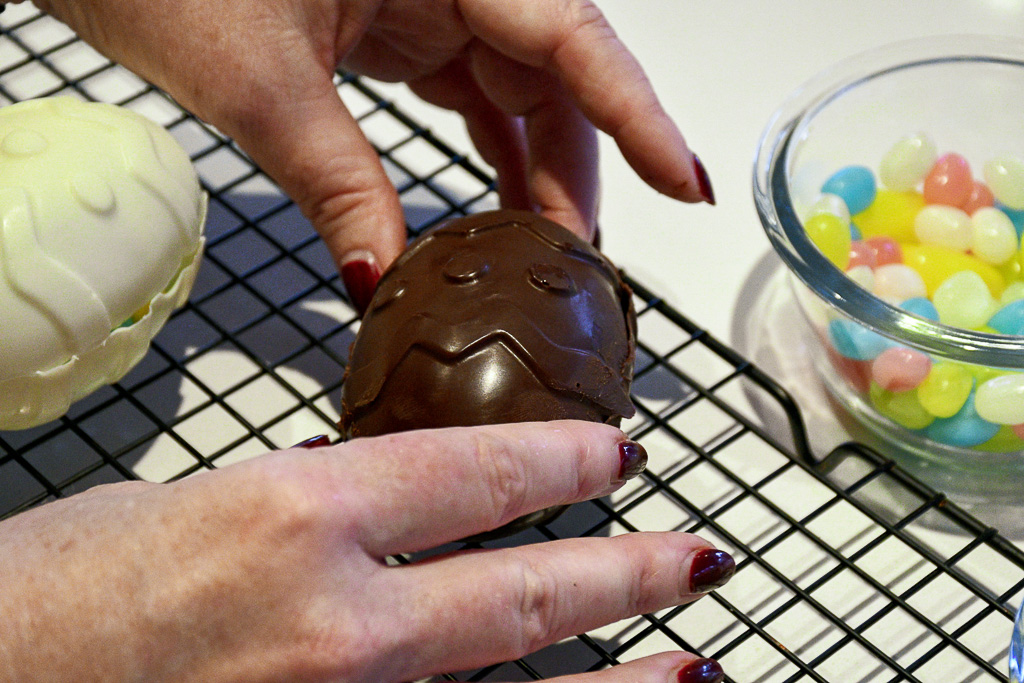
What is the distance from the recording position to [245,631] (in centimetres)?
53

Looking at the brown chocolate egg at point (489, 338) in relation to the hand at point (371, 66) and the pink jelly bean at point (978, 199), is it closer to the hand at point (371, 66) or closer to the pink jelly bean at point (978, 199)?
the hand at point (371, 66)

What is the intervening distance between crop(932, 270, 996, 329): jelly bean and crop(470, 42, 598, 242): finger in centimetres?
31

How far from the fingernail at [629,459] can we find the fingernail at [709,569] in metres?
0.06

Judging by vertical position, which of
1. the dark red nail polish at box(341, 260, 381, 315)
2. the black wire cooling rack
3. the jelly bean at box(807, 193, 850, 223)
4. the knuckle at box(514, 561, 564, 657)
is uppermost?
the jelly bean at box(807, 193, 850, 223)

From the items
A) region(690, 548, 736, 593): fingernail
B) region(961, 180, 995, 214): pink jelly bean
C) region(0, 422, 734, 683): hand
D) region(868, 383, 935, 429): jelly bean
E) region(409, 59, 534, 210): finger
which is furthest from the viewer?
region(409, 59, 534, 210): finger

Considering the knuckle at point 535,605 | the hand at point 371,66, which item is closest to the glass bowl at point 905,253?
the hand at point 371,66

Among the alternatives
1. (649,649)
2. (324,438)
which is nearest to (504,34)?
(324,438)

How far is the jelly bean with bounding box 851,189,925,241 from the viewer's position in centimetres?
95

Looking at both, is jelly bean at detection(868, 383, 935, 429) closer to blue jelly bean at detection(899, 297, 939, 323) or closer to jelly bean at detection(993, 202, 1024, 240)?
blue jelly bean at detection(899, 297, 939, 323)

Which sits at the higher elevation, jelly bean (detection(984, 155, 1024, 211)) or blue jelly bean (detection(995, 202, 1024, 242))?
jelly bean (detection(984, 155, 1024, 211))

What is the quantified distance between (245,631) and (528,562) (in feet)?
0.54

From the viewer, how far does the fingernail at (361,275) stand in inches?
32.2

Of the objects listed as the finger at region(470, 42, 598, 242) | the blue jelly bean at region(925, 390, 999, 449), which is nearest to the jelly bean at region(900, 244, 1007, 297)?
the blue jelly bean at region(925, 390, 999, 449)

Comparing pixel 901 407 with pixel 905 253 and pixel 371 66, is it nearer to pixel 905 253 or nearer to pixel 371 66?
pixel 905 253
